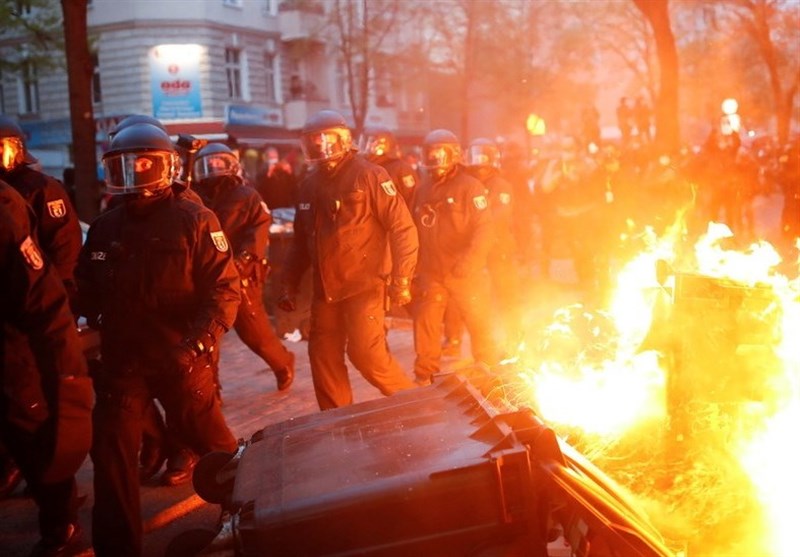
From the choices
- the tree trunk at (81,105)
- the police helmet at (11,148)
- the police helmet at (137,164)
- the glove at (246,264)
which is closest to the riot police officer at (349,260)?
the glove at (246,264)

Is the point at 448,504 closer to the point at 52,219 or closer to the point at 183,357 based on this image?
the point at 183,357

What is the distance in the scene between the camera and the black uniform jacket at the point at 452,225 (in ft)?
26.1

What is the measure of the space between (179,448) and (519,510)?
3.22m

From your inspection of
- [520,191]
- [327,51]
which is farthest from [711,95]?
[520,191]

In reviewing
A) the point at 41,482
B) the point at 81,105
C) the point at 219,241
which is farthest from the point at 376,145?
the point at 41,482

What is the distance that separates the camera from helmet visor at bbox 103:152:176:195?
15.5ft

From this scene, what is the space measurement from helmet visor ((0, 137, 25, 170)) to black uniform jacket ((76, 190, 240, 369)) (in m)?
1.74

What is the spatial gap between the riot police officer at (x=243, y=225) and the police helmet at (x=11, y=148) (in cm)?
141

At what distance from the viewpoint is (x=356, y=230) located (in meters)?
6.25

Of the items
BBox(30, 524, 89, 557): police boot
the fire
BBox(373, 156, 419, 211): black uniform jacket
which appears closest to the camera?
the fire

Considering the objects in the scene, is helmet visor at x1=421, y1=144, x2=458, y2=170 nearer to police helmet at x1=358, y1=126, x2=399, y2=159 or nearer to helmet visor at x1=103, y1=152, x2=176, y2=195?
police helmet at x1=358, y1=126, x2=399, y2=159

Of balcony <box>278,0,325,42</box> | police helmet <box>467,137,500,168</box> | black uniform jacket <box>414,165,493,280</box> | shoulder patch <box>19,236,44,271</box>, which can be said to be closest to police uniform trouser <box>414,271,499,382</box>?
black uniform jacket <box>414,165,493,280</box>

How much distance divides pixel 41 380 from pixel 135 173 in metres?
1.09

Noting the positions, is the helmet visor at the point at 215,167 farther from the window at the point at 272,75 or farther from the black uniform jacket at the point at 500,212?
the window at the point at 272,75
